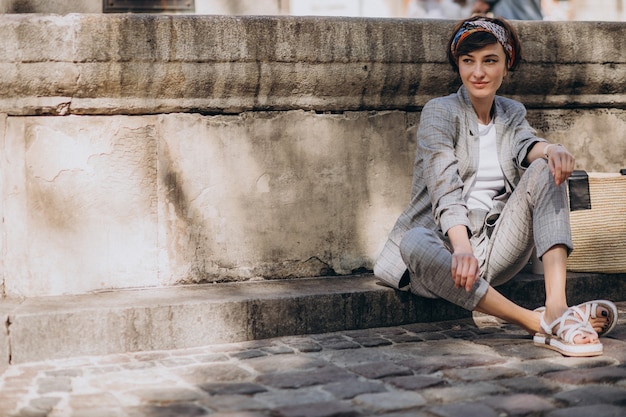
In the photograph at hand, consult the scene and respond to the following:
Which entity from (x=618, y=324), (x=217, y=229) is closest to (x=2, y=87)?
(x=217, y=229)

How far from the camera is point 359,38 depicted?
13.6 feet

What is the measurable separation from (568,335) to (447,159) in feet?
2.60

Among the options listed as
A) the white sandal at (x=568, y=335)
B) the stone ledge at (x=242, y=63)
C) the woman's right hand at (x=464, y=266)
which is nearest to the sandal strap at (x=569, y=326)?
the white sandal at (x=568, y=335)

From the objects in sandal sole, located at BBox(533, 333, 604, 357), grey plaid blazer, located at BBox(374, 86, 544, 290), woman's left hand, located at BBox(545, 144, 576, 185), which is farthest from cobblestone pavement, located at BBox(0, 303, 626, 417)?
woman's left hand, located at BBox(545, 144, 576, 185)

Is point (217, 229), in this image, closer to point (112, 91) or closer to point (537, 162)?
point (112, 91)

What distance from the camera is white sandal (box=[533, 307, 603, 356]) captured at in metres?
3.36

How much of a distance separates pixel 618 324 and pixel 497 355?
2.54 feet

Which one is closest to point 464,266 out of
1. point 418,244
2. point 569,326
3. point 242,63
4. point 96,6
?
point 418,244

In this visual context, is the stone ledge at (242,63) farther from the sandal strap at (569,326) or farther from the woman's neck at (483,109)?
the sandal strap at (569,326)

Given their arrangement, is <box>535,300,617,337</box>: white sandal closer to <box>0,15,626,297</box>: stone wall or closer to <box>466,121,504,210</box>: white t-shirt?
<box>466,121,504,210</box>: white t-shirt

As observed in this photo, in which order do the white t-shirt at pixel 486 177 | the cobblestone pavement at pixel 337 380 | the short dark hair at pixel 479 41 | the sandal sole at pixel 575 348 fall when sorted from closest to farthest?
the cobblestone pavement at pixel 337 380 < the sandal sole at pixel 575 348 < the short dark hair at pixel 479 41 < the white t-shirt at pixel 486 177

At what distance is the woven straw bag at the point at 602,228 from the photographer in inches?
167

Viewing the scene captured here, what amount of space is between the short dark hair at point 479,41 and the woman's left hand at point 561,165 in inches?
20.7

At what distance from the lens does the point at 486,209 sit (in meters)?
3.85
